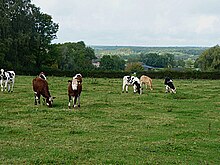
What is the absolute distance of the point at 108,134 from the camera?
13320 mm

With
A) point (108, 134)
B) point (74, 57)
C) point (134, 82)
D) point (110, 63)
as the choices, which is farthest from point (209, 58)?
point (108, 134)

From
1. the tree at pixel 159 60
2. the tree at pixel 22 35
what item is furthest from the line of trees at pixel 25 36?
the tree at pixel 159 60

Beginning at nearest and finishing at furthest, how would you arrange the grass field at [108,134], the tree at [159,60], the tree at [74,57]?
the grass field at [108,134] → the tree at [74,57] → the tree at [159,60]

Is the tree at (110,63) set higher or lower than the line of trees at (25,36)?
lower

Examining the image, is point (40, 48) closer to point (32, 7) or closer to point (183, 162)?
point (32, 7)

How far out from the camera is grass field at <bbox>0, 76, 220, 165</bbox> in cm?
1005

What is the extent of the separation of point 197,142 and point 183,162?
2707mm

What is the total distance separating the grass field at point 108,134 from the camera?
1005 cm

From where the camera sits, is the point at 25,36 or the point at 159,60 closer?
the point at 25,36

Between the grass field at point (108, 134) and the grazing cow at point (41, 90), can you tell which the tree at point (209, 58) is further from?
the grazing cow at point (41, 90)

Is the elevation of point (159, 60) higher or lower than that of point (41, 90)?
higher

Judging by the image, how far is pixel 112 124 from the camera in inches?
604

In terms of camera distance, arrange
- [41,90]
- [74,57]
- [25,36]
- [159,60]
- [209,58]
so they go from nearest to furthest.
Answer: [41,90], [25,36], [209,58], [74,57], [159,60]

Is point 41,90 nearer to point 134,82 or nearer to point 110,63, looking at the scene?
point 134,82
